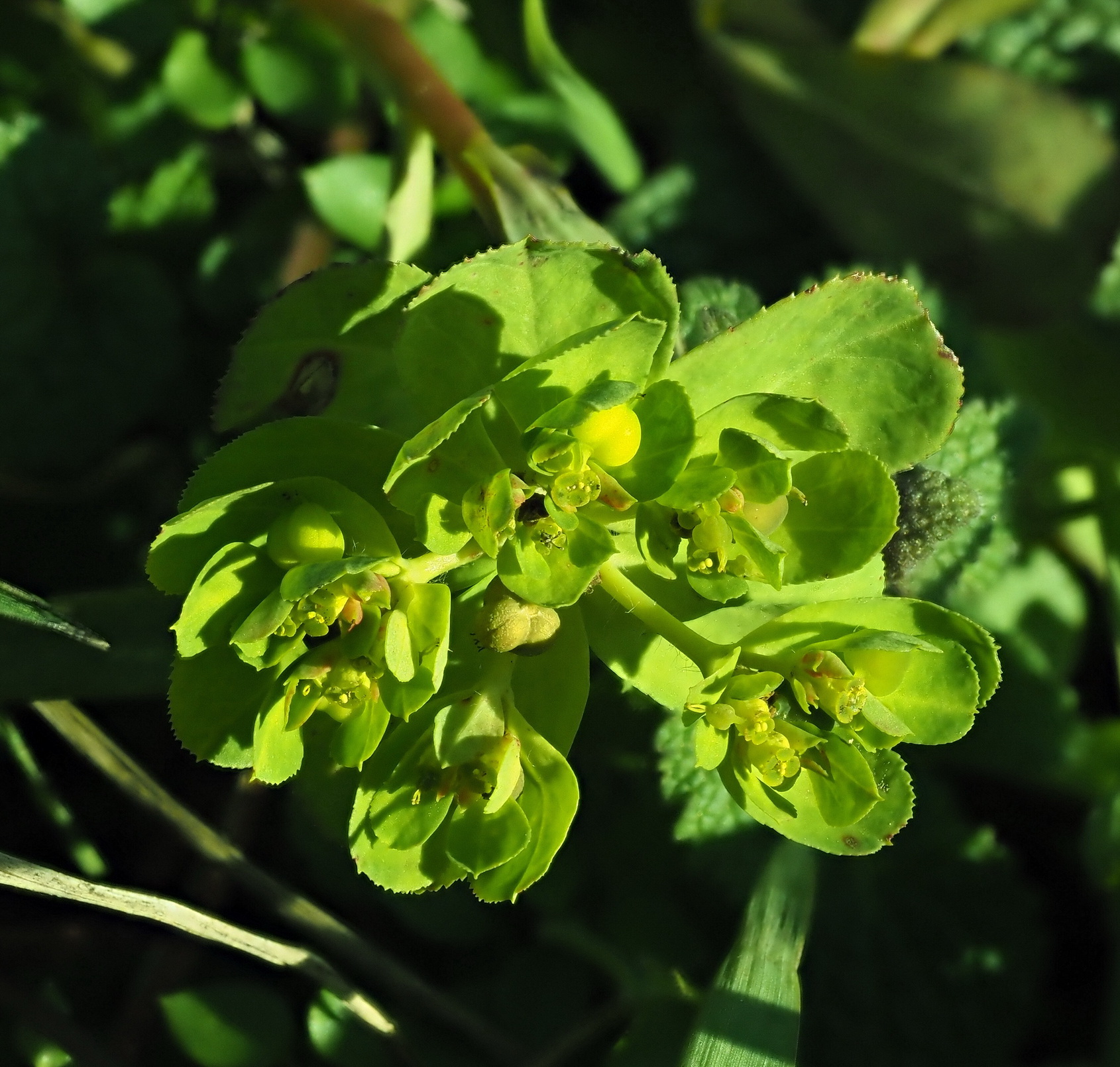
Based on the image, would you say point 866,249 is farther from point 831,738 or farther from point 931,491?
point 831,738

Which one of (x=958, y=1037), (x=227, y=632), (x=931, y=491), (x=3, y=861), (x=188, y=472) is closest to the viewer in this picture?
(x=227, y=632)

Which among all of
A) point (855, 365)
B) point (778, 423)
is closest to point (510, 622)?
point (778, 423)

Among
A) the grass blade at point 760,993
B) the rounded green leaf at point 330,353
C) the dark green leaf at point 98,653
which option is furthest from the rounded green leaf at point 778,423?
the dark green leaf at point 98,653

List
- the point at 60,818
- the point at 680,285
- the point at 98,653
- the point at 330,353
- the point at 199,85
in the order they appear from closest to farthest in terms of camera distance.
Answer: the point at 330,353 → the point at 98,653 → the point at 60,818 → the point at 680,285 → the point at 199,85

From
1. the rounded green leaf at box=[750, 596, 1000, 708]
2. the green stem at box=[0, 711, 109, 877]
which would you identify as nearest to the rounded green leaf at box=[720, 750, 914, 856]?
the rounded green leaf at box=[750, 596, 1000, 708]

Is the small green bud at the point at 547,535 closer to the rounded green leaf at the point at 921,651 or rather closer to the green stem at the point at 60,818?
the rounded green leaf at the point at 921,651

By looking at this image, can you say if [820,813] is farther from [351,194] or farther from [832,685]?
[351,194]

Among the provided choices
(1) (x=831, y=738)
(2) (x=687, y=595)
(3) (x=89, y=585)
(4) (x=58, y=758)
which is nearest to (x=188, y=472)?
(3) (x=89, y=585)
